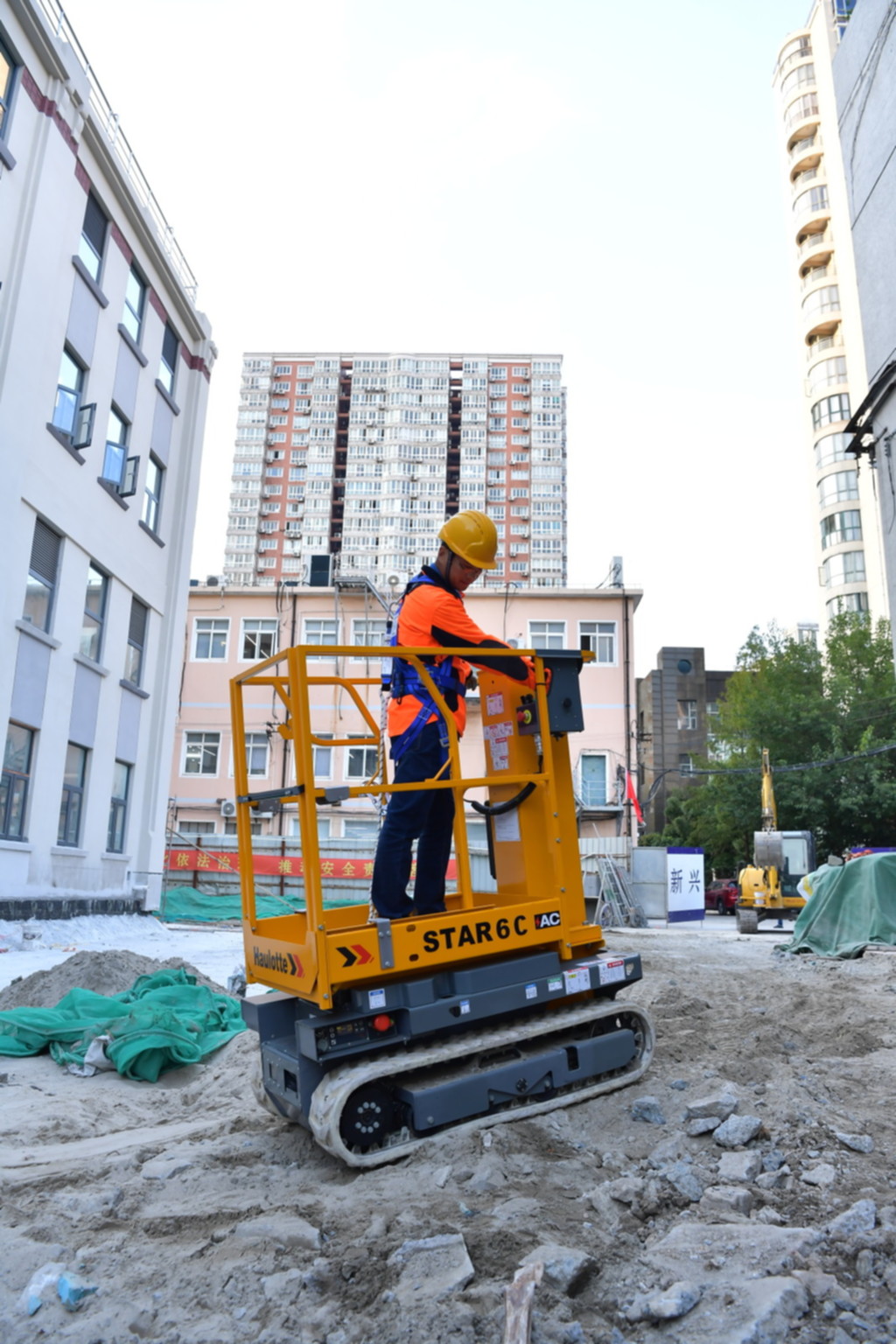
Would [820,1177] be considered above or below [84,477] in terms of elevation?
below

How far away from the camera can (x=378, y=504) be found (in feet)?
335

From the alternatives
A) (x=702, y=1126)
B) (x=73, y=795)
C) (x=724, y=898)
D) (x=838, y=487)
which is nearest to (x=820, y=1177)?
(x=702, y=1126)

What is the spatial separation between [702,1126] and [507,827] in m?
1.68

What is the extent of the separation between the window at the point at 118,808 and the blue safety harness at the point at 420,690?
1401 centimetres

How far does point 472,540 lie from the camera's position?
470cm

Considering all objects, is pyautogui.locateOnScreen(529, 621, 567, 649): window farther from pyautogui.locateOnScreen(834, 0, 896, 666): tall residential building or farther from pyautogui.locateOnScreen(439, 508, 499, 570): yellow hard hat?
pyautogui.locateOnScreen(439, 508, 499, 570): yellow hard hat

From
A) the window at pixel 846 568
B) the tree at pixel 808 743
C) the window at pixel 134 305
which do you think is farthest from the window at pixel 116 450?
the window at pixel 846 568

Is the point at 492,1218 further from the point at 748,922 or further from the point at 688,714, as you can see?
the point at 688,714

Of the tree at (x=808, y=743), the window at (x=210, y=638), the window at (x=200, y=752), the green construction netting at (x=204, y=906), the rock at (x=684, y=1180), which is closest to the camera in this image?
the rock at (x=684, y=1180)

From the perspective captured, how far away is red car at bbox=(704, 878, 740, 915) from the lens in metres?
36.9

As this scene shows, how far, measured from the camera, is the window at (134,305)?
57.7ft

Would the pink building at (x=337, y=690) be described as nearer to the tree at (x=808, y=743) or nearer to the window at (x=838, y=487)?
the tree at (x=808, y=743)

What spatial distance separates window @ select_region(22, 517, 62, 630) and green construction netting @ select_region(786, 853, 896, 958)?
42.8 ft

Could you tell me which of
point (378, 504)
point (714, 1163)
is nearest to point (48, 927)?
point (714, 1163)
